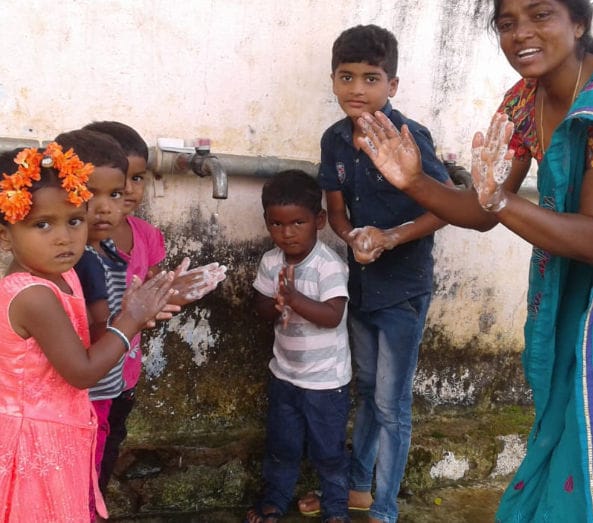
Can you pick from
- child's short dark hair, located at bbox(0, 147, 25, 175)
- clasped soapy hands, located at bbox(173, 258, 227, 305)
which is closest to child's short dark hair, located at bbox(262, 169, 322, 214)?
clasped soapy hands, located at bbox(173, 258, 227, 305)

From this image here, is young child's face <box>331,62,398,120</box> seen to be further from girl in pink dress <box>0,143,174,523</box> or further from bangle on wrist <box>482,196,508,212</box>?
girl in pink dress <box>0,143,174,523</box>

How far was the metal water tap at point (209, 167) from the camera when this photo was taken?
2.15 metres

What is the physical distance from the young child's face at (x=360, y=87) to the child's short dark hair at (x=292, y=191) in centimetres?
29

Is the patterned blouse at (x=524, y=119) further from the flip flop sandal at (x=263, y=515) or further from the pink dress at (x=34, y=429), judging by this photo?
the flip flop sandal at (x=263, y=515)

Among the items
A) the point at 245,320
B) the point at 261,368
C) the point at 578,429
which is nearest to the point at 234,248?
the point at 245,320

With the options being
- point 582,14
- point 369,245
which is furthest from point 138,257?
point 582,14

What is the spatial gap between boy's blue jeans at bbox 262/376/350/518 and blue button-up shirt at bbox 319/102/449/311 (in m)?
0.40

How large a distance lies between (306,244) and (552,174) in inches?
39.4

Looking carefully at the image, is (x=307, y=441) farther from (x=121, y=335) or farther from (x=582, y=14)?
(x=582, y=14)

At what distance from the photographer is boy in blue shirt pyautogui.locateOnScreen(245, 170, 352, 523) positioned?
2.43 m

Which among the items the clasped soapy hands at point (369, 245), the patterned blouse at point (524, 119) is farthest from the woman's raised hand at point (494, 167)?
the clasped soapy hands at point (369, 245)

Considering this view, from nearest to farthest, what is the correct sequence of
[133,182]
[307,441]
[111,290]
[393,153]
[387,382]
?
[393,153], [111,290], [133,182], [387,382], [307,441]

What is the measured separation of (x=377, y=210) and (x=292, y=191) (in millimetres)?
322

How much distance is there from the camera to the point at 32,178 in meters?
1.59
